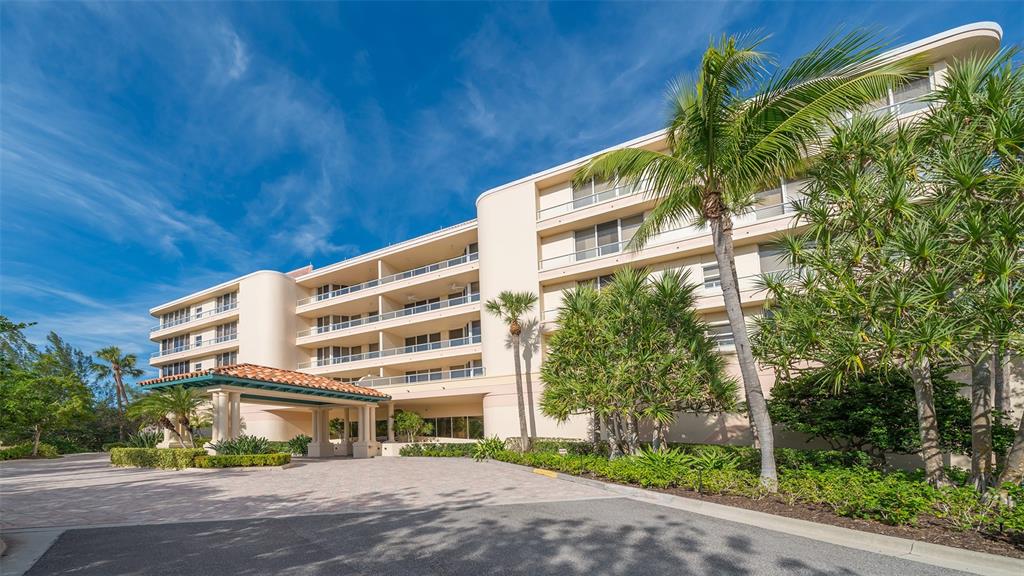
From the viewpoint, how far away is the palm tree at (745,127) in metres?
11.3

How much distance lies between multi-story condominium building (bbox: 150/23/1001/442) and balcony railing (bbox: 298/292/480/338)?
5.5 inches

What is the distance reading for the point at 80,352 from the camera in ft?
266

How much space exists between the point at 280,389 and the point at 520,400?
1144 centimetres

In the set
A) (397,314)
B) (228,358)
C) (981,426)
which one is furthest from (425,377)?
(981,426)

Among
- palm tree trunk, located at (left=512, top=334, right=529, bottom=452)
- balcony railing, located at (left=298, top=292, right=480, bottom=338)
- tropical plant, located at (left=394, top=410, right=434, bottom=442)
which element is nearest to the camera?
palm tree trunk, located at (left=512, top=334, right=529, bottom=452)

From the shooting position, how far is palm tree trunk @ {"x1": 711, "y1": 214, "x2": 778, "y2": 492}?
11.8m

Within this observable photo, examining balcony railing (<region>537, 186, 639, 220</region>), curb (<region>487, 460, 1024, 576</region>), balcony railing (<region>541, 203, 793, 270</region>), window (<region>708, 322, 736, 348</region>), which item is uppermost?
balcony railing (<region>537, 186, 639, 220</region>)

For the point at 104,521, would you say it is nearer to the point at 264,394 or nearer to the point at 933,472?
the point at 264,394

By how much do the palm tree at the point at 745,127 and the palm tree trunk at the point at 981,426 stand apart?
3.57 metres

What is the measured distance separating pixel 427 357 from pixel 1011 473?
92.9ft

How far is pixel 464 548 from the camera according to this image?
8.03 metres

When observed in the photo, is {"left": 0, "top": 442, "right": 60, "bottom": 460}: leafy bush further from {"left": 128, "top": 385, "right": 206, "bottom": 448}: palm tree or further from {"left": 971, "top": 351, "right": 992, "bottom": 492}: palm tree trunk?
{"left": 971, "top": 351, "right": 992, "bottom": 492}: palm tree trunk

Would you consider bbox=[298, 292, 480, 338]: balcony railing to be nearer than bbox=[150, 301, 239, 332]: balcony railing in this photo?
Yes

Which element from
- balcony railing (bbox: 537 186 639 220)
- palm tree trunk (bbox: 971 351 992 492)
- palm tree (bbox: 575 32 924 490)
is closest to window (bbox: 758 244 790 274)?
balcony railing (bbox: 537 186 639 220)
